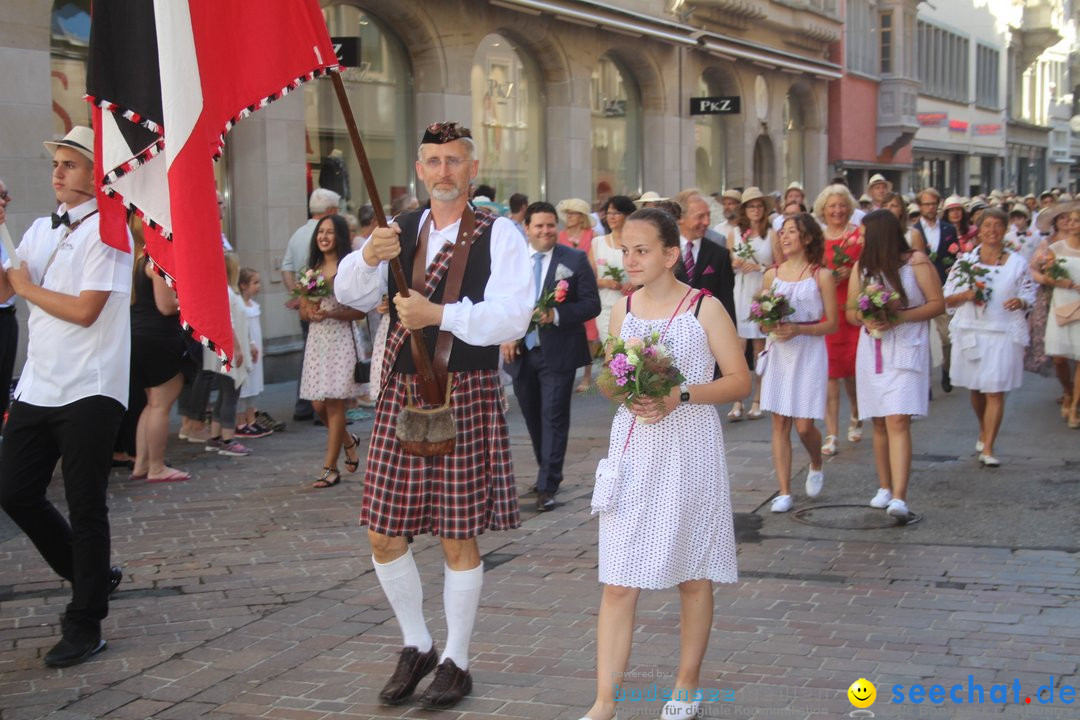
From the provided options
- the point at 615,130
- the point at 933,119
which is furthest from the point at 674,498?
the point at 933,119

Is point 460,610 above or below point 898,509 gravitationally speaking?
above

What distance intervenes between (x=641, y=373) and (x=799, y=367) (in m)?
4.08

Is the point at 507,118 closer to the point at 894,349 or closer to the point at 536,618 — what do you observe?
the point at 894,349

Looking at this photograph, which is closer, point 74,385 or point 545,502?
point 74,385

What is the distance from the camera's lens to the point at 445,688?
16.1 ft

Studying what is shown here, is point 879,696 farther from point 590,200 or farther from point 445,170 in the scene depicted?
point 590,200

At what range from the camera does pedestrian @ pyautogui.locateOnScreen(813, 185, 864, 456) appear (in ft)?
31.7

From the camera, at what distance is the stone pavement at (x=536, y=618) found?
5.04m

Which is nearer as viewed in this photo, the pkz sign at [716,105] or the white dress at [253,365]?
the white dress at [253,365]

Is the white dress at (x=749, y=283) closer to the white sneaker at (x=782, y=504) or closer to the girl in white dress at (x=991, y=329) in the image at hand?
the girl in white dress at (x=991, y=329)

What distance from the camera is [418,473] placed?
16.3ft

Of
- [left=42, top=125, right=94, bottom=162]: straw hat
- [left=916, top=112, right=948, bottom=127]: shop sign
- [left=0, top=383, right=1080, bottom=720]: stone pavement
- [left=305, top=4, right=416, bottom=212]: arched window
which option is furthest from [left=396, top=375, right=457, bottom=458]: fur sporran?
[left=916, top=112, right=948, bottom=127]: shop sign

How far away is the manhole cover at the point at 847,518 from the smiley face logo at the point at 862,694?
9.61 feet

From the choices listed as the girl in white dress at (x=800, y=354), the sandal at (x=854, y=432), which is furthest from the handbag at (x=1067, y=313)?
the girl in white dress at (x=800, y=354)
